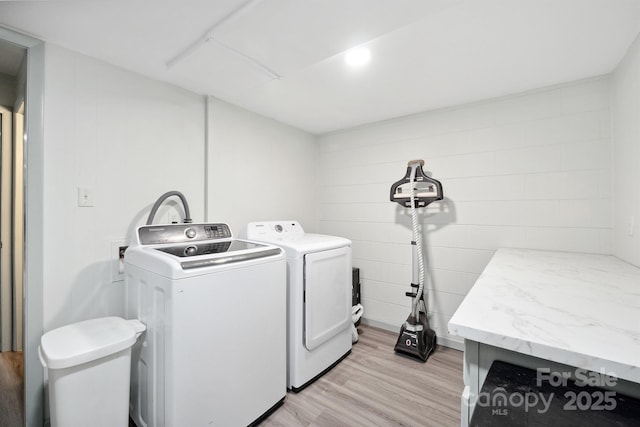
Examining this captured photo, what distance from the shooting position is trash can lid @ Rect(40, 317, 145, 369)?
112 cm

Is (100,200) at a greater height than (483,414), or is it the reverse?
(100,200)

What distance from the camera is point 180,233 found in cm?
183

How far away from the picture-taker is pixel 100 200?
170 cm

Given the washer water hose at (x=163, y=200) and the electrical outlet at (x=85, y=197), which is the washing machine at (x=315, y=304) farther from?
the electrical outlet at (x=85, y=197)

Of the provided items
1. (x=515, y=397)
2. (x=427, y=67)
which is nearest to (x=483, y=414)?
(x=515, y=397)

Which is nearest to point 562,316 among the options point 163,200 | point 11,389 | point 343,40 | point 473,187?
point 343,40

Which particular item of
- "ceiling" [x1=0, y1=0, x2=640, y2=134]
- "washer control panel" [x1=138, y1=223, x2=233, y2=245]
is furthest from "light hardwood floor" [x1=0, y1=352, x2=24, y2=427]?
"ceiling" [x1=0, y1=0, x2=640, y2=134]

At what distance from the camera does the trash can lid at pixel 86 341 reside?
1.12 m

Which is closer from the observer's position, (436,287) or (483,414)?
(483,414)

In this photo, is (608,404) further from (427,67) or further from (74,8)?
(74,8)

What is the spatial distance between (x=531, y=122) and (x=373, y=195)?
1484 mm

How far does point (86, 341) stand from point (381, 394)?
1776mm

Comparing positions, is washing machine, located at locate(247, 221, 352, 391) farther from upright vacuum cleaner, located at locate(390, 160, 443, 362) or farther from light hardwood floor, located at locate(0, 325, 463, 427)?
upright vacuum cleaner, located at locate(390, 160, 443, 362)

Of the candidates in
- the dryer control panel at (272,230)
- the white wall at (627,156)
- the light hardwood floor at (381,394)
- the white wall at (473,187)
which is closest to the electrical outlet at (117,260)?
the dryer control panel at (272,230)
